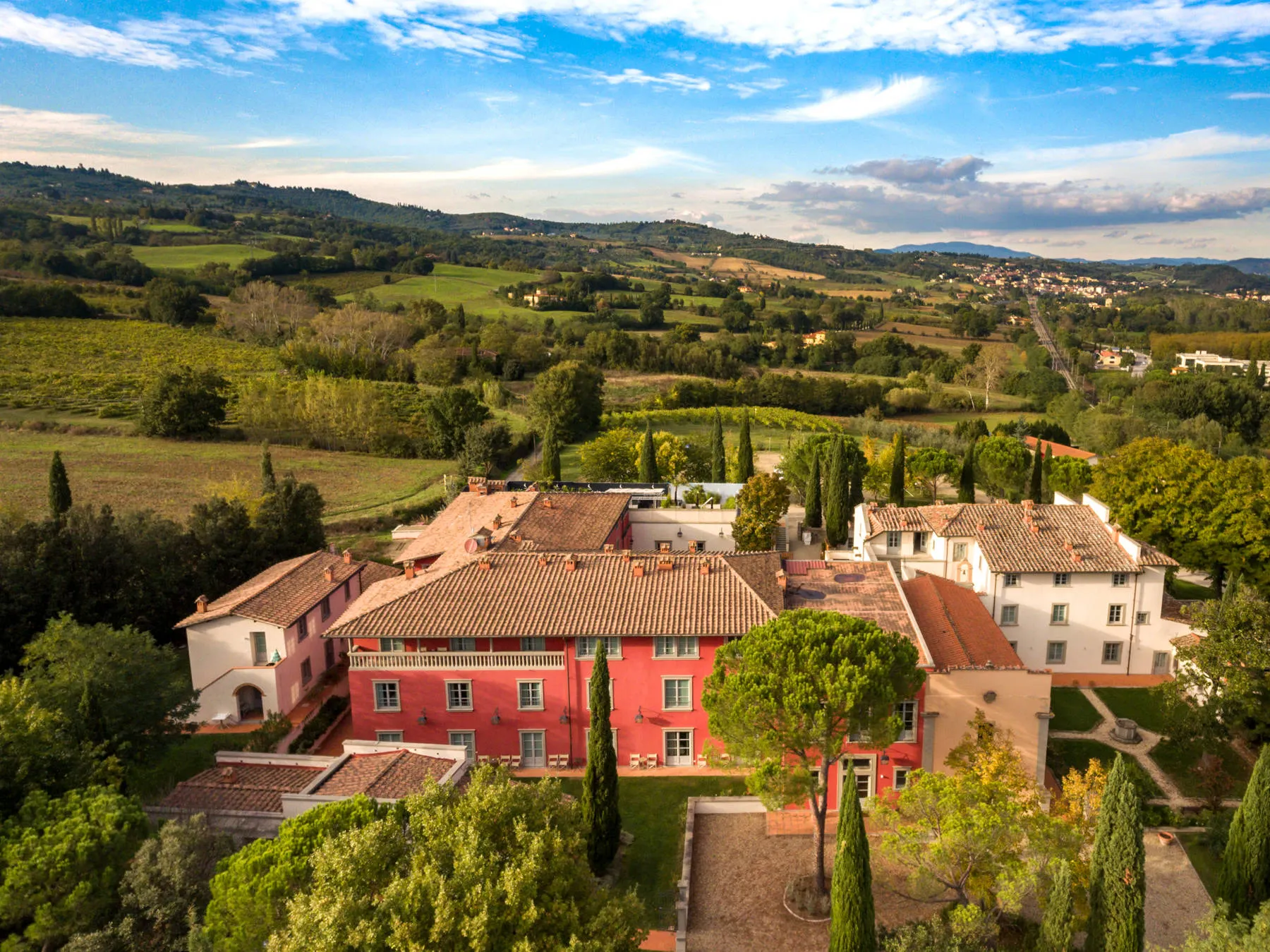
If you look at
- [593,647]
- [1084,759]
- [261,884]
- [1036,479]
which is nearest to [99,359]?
[593,647]

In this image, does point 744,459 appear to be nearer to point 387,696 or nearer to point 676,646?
→ point 676,646

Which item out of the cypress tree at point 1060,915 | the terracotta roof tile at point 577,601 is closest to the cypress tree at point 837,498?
the terracotta roof tile at point 577,601

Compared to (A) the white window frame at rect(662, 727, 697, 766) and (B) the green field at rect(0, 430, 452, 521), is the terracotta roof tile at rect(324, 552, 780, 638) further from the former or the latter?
(B) the green field at rect(0, 430, 452, 521)

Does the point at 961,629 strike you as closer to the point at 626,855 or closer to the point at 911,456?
the point at 626,855

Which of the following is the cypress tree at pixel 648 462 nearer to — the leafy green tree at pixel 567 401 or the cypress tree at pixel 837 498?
the cypress tree at pixel 837 498

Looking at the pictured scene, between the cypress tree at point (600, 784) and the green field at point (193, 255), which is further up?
the green field at point (193, 255)

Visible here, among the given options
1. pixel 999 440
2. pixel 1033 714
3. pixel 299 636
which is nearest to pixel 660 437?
pixel 999 440
